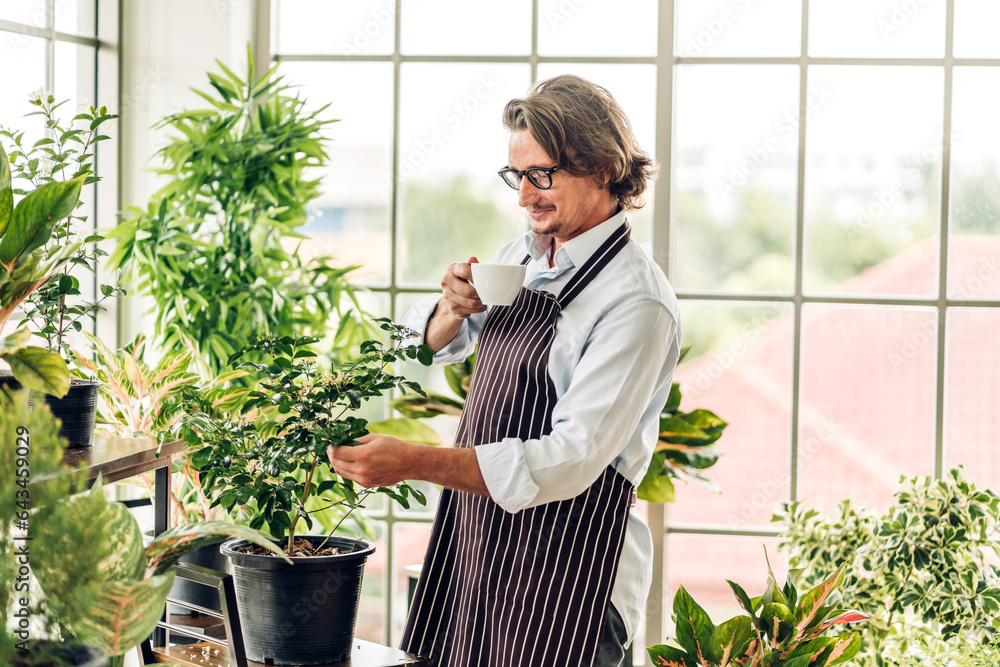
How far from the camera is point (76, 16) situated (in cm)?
237

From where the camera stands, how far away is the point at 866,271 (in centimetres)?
251

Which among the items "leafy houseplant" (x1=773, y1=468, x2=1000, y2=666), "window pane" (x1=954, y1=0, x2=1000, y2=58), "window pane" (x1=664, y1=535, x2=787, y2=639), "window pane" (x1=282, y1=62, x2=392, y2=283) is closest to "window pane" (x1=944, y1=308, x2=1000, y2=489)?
"leafy houseplant" (x1=773, y1=468, x2=1000, y2=666)

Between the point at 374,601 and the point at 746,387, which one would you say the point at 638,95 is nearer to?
the point at 746,387

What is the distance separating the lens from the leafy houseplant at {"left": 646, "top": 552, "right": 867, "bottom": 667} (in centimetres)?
166

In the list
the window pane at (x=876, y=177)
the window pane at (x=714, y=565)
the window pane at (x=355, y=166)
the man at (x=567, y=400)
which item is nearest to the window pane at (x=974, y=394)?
the window pane at (x=876, y=177)

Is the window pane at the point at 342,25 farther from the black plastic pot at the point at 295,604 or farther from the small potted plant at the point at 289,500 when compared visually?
the black plastic pot at the point at 295,604

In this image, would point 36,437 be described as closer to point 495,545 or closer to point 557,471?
point 557,471

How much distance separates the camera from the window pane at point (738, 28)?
2477mm

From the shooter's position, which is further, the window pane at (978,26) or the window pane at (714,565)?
the window pane at (714,565)

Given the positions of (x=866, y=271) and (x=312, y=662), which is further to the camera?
(x=866, y=271)

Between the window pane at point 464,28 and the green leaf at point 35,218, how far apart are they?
6.23ft

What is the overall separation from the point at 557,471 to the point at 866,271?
1.68 metres

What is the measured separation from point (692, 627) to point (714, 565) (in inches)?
37.9

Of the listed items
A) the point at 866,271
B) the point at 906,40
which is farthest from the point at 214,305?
the point at 906,40
